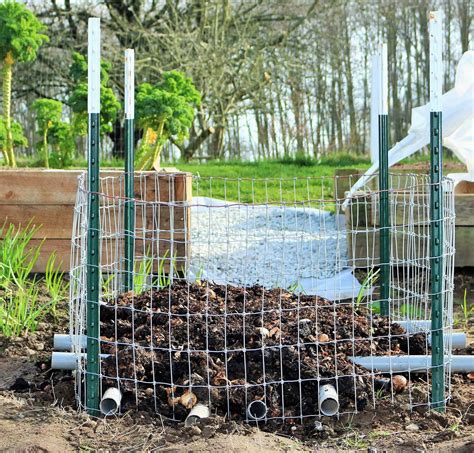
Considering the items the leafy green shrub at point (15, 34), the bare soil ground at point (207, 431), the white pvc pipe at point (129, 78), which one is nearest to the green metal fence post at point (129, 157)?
the white pvc pipe at point (129, 78)

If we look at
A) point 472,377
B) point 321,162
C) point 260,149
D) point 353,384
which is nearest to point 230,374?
point 353,384

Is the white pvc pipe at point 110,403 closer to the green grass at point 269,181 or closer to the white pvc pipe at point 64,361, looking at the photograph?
the white pvc pipe at point 64,361

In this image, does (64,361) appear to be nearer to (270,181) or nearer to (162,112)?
(162,112)

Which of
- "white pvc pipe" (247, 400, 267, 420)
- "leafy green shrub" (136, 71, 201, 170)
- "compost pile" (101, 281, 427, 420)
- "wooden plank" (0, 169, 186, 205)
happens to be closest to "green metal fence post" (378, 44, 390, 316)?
"compost pile" (101, 281, 427, 420)

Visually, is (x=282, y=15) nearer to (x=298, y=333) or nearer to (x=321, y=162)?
(x=321, y=162)

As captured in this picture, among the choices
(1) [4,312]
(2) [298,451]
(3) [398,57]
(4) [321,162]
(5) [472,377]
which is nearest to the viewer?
(2) [298,451]

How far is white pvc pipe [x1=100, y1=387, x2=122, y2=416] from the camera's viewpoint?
123 inches

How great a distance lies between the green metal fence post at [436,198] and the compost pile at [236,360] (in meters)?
0.20

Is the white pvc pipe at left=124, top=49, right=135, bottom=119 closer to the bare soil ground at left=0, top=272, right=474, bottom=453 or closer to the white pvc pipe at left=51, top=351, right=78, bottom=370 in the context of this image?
the white pvc pipe at left=51, top=351, right=78, bottom=370

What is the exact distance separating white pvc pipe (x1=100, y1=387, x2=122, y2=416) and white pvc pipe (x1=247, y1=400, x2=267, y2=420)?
1.59 feet

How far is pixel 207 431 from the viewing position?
9.82 feet

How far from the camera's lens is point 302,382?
130 inches

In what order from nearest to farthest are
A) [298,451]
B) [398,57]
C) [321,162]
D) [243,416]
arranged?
[298,451] → [243,416] → [321,162] → [398,57]

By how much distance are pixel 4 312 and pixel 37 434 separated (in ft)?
4.28
